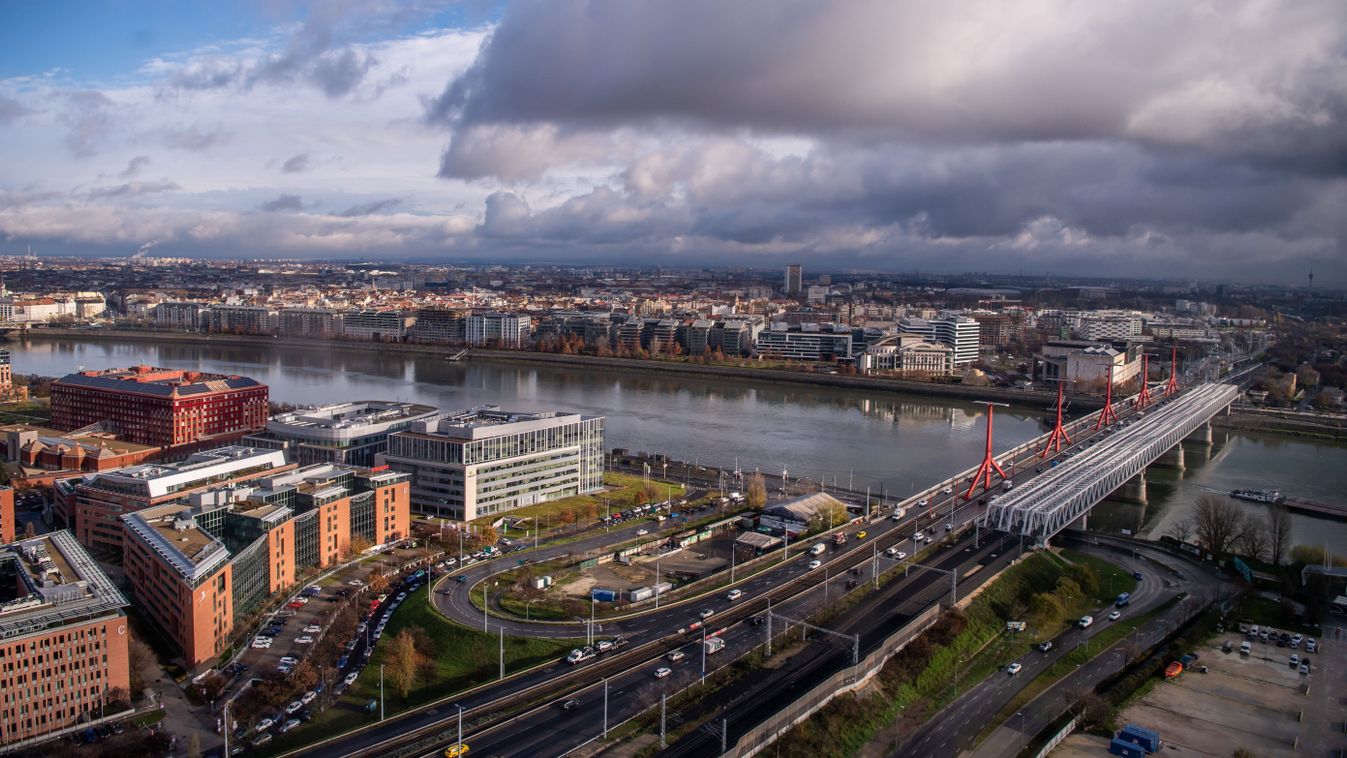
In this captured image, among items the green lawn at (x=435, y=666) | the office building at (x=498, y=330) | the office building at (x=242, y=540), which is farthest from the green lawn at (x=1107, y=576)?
the office building at (x=498, y=330)

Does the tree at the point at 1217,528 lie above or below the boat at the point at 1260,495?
above

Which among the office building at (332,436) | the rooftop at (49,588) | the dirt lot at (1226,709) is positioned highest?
the office building at (332,436)

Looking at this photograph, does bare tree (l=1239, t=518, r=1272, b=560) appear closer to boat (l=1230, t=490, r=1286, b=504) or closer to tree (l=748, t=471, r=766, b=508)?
A: boat (l=1230, t=490, r=1286, b=504)

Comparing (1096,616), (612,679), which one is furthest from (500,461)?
(1096,616)

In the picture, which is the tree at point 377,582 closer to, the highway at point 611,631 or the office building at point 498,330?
the highway at point 611,631

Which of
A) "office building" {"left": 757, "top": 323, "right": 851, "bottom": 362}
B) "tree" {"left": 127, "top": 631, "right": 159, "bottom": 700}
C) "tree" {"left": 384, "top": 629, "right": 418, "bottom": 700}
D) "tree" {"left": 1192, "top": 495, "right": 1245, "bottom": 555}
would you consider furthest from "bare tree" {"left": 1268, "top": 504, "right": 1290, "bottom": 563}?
"office building" {"left": 757, "top": 323, "right": 851, "bottom": 362}

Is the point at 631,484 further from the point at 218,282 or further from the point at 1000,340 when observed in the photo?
the point at 218,282
